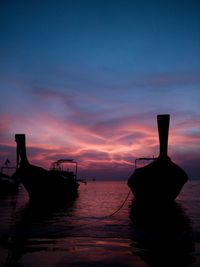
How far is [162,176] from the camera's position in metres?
33.7

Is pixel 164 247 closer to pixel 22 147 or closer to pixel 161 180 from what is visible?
pixel 161 180

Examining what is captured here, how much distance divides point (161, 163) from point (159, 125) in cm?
460

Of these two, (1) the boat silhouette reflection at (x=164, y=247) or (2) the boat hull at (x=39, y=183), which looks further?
(2) the boat hull at (x=39, y=183)

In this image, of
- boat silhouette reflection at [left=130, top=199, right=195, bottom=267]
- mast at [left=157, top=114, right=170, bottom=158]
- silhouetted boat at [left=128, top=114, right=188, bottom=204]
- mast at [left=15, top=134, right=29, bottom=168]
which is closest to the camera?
boat silhouette reflection at [left=130, top=199, right=195, bottom=267]

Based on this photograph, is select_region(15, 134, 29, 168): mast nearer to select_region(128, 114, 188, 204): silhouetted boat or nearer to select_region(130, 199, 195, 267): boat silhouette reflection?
select_region(128, 114, 188, 204): silhouetted boat

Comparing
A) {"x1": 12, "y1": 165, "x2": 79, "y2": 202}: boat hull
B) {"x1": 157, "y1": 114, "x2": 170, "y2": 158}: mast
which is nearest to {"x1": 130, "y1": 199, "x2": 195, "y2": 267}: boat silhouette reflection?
{"x1": 157, "y1": 114, "x2": 170, "y2": 158}: mast

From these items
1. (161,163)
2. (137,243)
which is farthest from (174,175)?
(137,243)

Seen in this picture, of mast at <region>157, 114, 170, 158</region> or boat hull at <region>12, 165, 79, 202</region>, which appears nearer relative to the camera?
mast at <region>157, 114, 170, 158</region>

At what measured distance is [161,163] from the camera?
34.2m

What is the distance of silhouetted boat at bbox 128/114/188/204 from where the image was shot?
33.9m

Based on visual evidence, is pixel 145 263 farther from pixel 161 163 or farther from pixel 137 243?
pixel 161 163

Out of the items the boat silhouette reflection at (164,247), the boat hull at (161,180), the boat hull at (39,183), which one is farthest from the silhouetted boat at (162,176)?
the boat silhouette reflection at (164,247)

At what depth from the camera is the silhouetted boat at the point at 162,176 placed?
111 ft

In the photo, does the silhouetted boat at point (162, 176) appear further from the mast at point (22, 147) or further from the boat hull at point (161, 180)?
the mast at point (22, 147)
